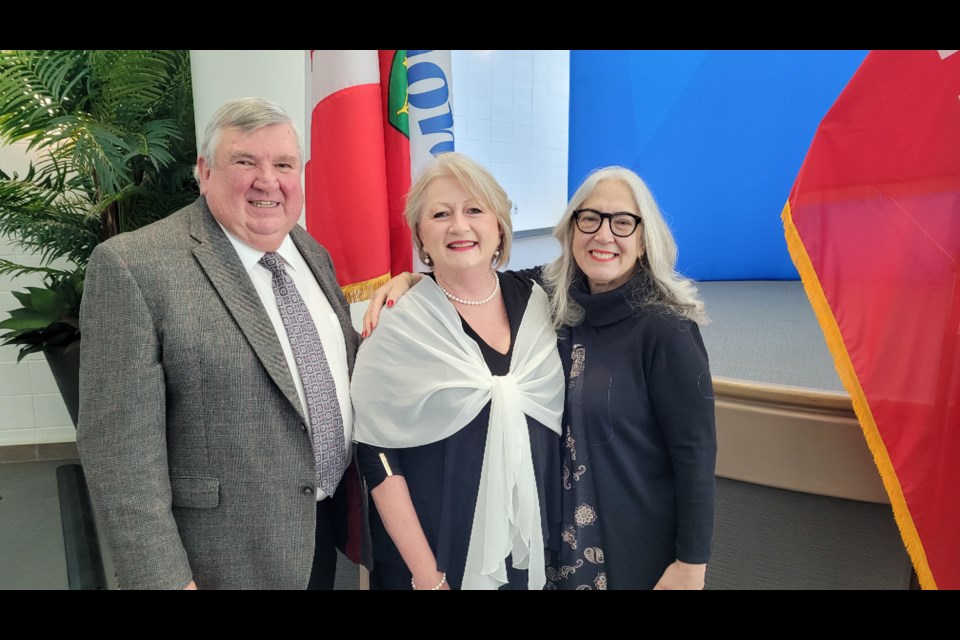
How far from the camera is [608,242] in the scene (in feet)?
4.72

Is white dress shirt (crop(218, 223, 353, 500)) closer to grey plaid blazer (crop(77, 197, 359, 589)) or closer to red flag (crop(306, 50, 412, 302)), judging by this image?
grey plaid blazer (crop(77, 197, 359, 589))

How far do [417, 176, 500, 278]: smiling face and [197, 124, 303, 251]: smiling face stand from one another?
0.30 meters

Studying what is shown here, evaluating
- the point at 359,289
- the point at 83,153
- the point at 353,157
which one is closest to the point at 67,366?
the point at 83,153

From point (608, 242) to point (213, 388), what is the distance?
35.3 inches

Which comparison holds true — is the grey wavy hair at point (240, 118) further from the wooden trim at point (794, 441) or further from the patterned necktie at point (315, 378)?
the wooden trim at point (794, 441)

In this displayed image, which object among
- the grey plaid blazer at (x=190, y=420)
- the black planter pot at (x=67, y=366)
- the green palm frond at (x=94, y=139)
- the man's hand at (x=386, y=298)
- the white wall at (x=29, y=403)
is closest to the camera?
the grey plaid blazer at (x=190, y=420)

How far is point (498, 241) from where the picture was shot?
1542mm

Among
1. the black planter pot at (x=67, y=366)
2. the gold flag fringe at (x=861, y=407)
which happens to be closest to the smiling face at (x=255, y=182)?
the gold flag fringe at (x=861, y=407)

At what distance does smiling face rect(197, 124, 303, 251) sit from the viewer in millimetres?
1341

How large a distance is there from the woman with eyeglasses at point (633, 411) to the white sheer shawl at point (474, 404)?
0.09 metres

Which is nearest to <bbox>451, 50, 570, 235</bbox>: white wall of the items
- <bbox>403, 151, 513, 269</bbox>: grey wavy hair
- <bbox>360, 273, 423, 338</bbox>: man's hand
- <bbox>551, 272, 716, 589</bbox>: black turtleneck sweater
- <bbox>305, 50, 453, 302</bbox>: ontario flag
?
<bbox>305, 50, 453, 302</bbox>: ontario flag

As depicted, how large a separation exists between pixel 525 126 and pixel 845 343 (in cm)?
249

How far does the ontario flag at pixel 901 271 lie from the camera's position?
1.44 meters

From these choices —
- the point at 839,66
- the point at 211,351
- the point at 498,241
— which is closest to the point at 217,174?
the point at 211,351
